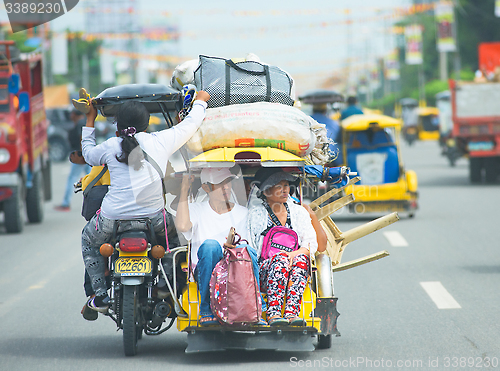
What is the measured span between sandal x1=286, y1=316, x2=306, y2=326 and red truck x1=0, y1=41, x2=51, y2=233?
9186 mm

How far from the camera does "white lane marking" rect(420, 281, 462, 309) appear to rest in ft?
26.3

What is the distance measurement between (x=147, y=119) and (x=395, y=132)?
10.3 metres

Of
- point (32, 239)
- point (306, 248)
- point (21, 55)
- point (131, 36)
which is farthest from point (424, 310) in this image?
point (131, 36)

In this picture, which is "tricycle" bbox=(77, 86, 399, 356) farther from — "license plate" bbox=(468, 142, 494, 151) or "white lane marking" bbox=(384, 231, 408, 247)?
"license plate" bbox=(468, 142, 494, 151)

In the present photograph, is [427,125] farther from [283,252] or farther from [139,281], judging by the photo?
[139,281]

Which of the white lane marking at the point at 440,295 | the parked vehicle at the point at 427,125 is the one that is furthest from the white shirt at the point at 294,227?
the parked vehicle at the point at 427,125

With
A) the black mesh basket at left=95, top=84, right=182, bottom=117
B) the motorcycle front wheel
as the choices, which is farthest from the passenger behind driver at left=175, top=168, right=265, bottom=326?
the black mesh basket at left=95, top=84, right=182, bottom=117

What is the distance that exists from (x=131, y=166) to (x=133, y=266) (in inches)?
26.9

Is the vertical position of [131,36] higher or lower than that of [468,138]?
A: higher

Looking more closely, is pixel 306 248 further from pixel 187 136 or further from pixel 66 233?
pixel 66 233

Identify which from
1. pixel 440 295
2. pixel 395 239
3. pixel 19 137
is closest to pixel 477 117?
pixel 395 239

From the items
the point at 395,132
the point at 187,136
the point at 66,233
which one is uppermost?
the point at 187,136

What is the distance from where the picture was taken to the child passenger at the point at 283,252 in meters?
5.88

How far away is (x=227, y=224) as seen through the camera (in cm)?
620
